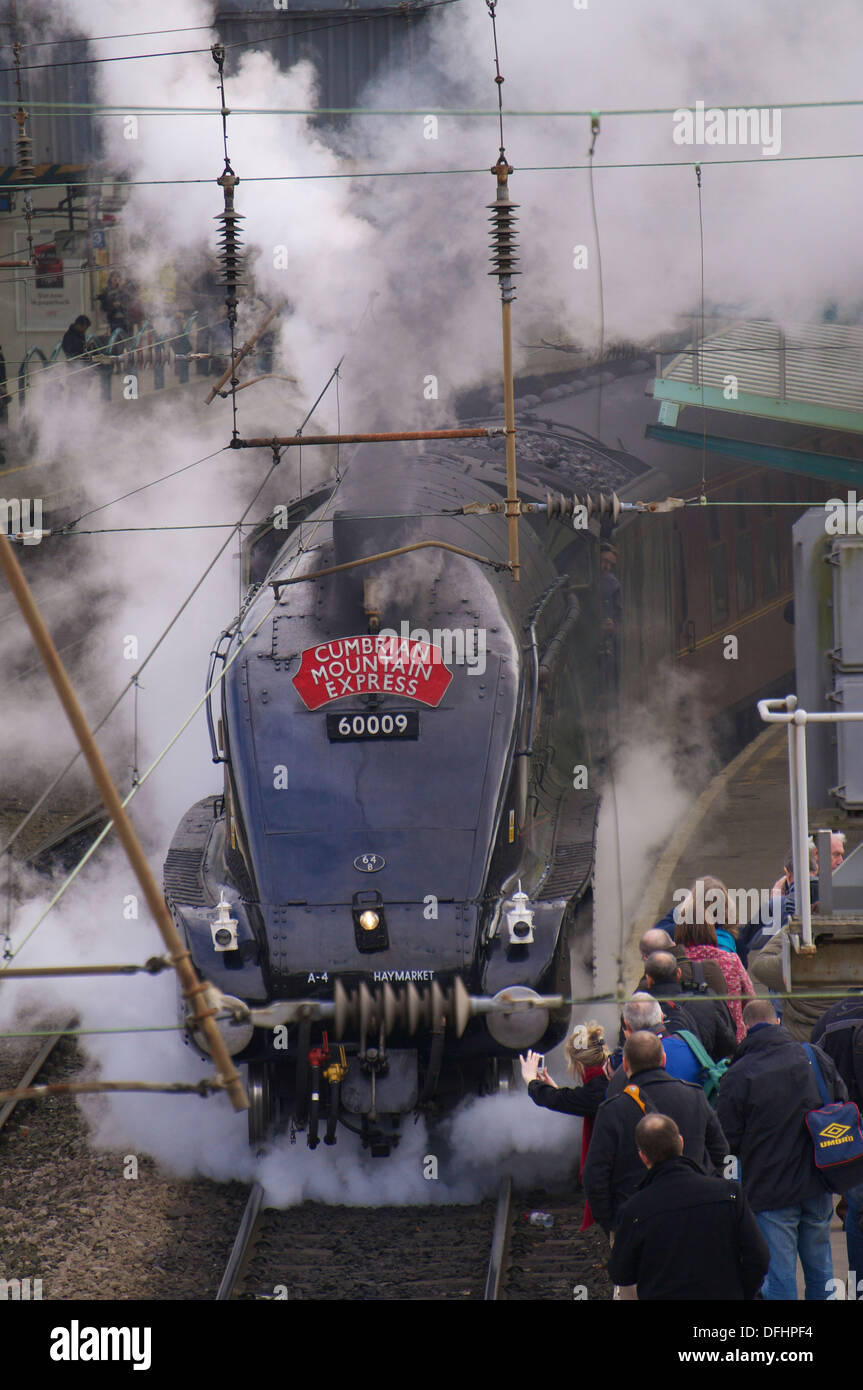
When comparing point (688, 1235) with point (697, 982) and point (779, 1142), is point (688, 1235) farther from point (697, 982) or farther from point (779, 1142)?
point (697, 982)

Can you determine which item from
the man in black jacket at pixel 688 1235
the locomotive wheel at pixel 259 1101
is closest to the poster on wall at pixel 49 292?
the locomotive wheel at pixel 259 1101

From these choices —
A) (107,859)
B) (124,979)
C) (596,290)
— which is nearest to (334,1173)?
(124,979)

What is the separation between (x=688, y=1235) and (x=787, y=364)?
782 cm

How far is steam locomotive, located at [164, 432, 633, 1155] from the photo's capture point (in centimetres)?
689

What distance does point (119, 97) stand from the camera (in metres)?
15.8

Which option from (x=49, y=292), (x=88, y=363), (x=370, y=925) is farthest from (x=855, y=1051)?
(x=49, y=292)

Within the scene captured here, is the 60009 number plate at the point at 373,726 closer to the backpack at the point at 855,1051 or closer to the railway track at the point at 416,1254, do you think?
the railway track at the point at 416,1254

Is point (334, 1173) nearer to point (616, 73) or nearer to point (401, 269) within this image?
point (401, 269)

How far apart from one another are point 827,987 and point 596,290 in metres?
7.37

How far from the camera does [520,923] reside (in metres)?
6.94

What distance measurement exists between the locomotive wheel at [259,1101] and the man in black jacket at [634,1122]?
2.79 m

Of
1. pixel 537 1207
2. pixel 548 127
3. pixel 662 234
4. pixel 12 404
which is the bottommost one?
pixel 537 1207

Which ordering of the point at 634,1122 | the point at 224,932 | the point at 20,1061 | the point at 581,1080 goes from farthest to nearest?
the point at 20,1061 → the point at 224,932 → the point at 581,1080 → the point at 634,1122

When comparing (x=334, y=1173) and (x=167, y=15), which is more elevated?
(x=167, y=15)
